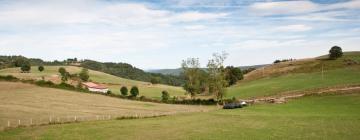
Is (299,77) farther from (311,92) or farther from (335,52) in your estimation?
(311,92)

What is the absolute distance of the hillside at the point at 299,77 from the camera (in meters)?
110

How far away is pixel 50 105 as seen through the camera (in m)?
72.6

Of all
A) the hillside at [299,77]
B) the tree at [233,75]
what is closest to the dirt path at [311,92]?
the hillside at [299,77]

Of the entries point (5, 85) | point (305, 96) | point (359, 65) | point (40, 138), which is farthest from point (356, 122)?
point (359, 65)

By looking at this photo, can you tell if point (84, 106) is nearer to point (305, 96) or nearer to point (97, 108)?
point (97, 108)

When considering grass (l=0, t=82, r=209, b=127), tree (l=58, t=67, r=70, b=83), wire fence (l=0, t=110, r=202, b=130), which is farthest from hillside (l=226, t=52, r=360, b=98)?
tree (l=58, t=67, r=70, b=83)

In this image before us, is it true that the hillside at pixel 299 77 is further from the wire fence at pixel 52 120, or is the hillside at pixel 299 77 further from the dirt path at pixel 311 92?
the wire fence at pixel 52 120

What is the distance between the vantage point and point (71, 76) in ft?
607

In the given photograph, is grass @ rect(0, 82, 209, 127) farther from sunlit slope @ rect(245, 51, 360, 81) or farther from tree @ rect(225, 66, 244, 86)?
sunlit slope @ rect(245, 51, 360, 81)

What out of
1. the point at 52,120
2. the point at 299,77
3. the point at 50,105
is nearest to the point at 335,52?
the point at 299,77

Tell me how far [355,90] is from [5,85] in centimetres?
6829

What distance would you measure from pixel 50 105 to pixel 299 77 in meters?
86.2

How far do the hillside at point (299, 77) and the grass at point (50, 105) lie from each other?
40.8m

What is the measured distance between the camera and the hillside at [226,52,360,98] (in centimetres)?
11045
